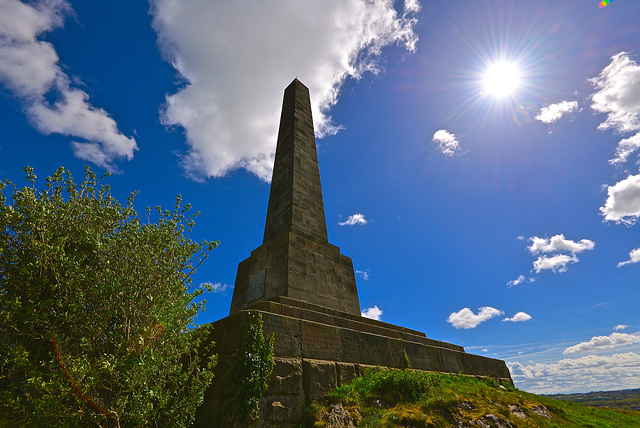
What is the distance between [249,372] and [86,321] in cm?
263

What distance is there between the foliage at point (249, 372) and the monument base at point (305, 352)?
17 centimetres

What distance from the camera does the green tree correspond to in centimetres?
399

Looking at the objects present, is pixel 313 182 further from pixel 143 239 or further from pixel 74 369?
pixel 74 369

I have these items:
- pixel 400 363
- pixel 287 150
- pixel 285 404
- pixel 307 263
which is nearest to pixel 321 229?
pixel 307 263

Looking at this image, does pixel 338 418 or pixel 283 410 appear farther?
pixel 338 418

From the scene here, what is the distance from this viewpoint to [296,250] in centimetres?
925

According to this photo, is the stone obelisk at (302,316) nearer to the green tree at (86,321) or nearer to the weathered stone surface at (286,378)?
the weathered stone surface at (286,378)

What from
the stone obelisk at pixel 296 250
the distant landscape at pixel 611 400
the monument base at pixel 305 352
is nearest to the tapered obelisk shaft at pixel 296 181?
the stone obelisk at pixel 296 250

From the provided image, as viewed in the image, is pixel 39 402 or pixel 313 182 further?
pixel 313 182

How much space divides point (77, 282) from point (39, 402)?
157cm

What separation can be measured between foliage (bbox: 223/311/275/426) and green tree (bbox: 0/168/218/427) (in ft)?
1.88

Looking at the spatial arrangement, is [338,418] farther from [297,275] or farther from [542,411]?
[542,411]

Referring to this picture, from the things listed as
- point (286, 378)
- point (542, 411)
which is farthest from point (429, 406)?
point (542, 411)

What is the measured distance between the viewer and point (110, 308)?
A: 4605 millimetres
